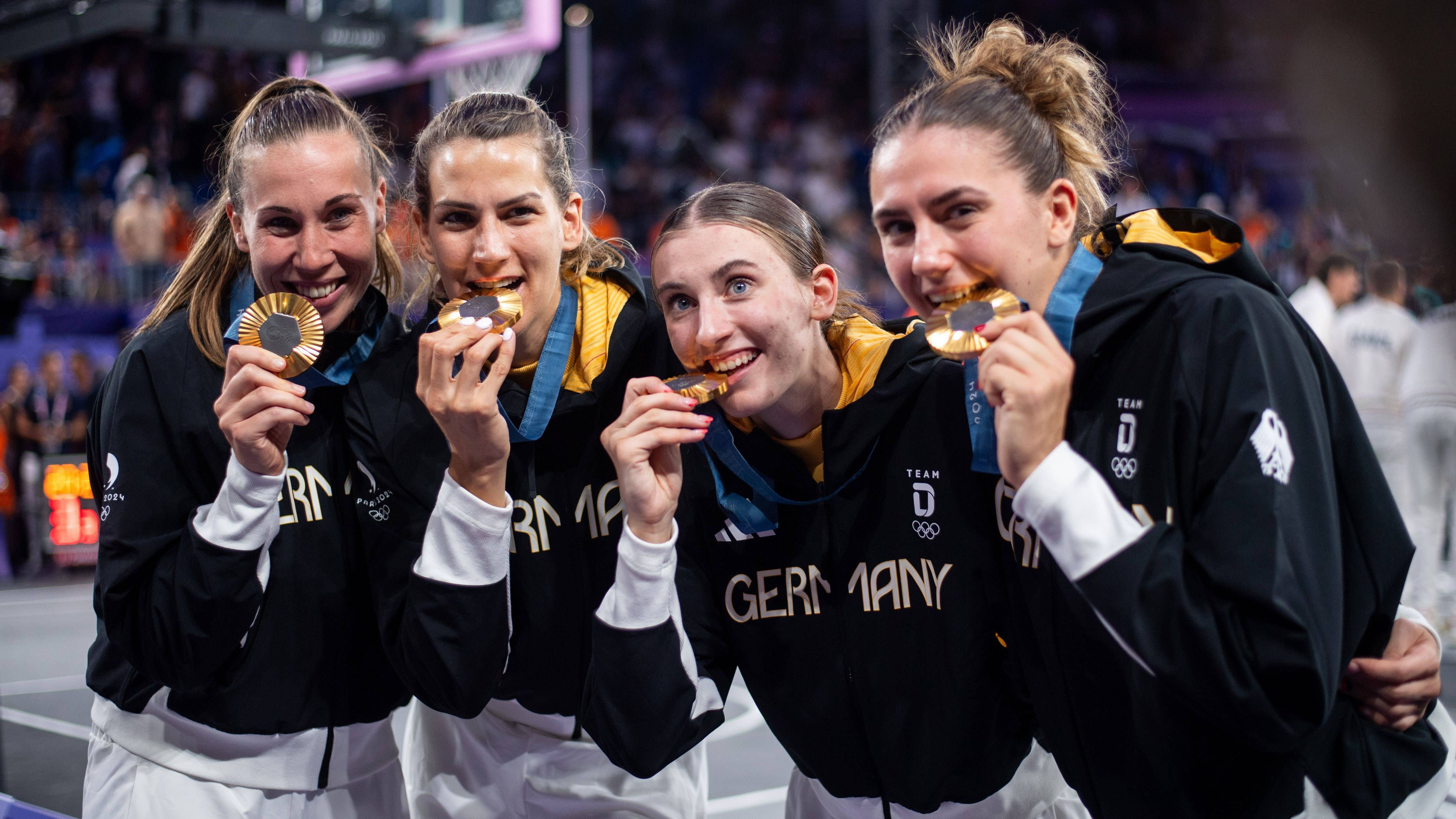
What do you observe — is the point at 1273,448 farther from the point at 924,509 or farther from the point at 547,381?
the point at 547,381

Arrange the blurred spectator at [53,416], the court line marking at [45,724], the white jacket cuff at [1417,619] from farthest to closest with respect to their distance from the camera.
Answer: the blurred spectator at [53,416] → the court line marking at [45,724] → the white jacket cuff at [1417,619]

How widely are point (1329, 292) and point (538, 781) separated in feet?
24.4

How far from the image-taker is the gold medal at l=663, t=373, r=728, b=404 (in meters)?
2.16

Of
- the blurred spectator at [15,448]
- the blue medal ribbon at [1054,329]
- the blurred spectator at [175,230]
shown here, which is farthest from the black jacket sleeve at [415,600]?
the blurred spectator at [175,230]

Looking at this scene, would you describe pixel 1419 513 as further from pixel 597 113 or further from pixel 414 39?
pixel 597 113

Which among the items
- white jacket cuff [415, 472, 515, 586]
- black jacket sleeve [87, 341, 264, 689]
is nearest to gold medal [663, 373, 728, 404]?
white jacket cuff [415, 472, 515, 586]

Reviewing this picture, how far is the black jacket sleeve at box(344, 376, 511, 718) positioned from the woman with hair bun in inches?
39.5

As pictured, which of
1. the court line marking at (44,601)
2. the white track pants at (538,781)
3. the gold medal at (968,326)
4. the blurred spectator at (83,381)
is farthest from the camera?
the blurred spectator at (83,381)

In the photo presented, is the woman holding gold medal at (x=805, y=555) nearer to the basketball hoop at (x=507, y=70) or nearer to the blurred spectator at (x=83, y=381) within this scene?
the basketball hoop at (x=507, y=70)

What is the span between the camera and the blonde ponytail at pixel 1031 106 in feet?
6.61

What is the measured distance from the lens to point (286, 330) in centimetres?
228

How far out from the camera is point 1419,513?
7043 millimetres

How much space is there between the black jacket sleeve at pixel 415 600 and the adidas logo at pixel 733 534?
0.44m

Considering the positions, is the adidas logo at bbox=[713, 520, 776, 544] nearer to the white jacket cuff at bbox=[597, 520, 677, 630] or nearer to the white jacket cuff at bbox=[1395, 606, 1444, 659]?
the white jacket cuff at bbox=[597, 520, 677, 630]
